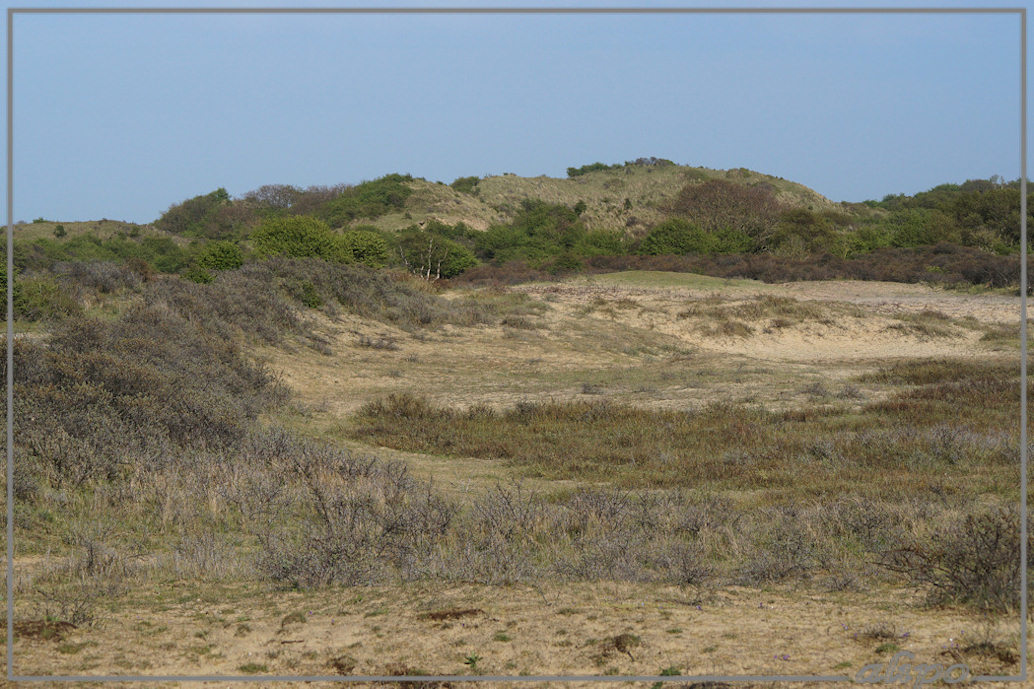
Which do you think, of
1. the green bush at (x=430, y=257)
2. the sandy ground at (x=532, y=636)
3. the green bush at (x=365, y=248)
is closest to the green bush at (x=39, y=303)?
the sandy ground at (x=532, y=636)

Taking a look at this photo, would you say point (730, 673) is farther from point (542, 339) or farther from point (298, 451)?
point (542, 339)

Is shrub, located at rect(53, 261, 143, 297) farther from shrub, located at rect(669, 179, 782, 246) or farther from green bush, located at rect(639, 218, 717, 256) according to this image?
shrub, located at rect(669, 179, 782, 246)

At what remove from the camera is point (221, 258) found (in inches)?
1280

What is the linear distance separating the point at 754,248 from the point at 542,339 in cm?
4286

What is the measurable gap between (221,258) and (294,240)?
7.17 m

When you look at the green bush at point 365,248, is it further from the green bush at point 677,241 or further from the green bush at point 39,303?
the green bush at point 677,241

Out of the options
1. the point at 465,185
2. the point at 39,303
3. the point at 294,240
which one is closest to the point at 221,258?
the point at 294,240

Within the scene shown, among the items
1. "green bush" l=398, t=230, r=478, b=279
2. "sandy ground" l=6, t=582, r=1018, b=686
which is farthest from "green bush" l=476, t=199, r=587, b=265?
"sandy ground" l=6, t=582, r=1018, b=686

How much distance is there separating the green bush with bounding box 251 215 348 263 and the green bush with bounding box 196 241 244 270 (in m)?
5.17

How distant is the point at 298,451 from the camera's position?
12461mm

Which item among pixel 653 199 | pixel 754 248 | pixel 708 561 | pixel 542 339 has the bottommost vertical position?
pixel 708 561

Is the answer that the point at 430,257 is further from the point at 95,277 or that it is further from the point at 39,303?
the point at 39,303

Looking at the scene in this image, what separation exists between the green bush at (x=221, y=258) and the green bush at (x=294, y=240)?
5171 mm

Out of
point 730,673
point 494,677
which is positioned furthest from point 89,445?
point 730,673
